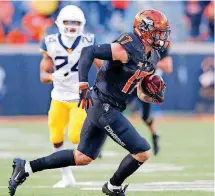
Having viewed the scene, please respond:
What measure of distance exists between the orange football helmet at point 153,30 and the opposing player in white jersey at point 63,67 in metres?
1.31

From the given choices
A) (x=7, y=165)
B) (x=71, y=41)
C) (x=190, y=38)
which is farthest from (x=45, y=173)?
(x=190, y=38)

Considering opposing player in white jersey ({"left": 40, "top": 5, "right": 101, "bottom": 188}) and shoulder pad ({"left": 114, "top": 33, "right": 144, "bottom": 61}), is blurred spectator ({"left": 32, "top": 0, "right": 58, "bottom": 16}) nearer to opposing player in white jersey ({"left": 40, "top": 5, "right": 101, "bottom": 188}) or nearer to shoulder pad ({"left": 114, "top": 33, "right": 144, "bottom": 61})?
opposing player in white jersey ({"left": 40, "top": 5, "right": 101, "bottom": 188})

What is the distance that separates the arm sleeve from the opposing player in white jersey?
138 centimetres

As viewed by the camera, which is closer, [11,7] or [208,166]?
[208,166]

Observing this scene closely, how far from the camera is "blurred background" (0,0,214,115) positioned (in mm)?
13477

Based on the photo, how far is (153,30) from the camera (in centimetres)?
564

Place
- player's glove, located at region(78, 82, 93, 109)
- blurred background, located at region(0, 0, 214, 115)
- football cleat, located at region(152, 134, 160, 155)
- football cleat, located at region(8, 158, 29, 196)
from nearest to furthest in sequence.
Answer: player's glove, located at region(78, 82, 93, 109) → football cleat, located at region(8, 158, 29, 196) → football cleat, located at region(152, 134, 160, 155) → blurred background, located at region(0, 0, 214, 115)

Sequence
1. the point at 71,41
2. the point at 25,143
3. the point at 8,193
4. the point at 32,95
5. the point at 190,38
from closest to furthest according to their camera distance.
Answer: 1. the point at 8,193
2. the point at 71,41
3. the point at 25,143
4. the point at 32,95
5. the point at 190,38

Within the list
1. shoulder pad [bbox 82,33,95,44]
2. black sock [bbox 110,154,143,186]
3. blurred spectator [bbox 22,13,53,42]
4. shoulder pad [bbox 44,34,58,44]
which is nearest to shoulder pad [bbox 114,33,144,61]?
black sock [bbox 110,154,143,186]

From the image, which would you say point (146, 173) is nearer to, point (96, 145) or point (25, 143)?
point (96, 145)

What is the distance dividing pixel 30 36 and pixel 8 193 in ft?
25.8

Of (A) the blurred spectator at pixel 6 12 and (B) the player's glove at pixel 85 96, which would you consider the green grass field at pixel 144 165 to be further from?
(A) the blurred spectator at pixel 6 12

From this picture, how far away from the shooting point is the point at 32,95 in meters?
13.5

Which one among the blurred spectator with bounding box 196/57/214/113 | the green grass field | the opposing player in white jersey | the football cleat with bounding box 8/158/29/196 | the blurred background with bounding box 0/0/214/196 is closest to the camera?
the football cleat with bounding box 8/158/29/196
